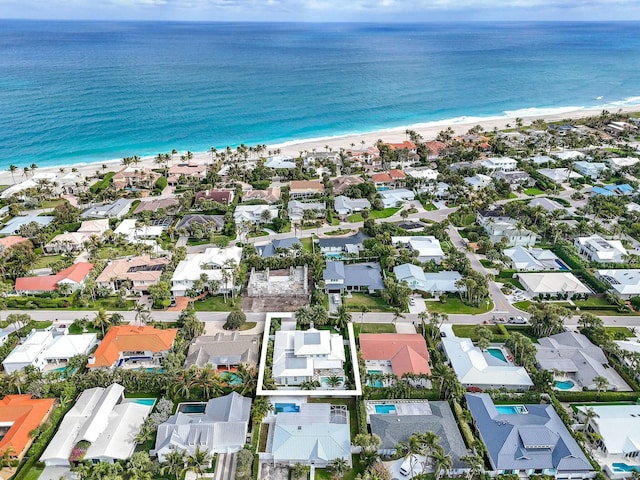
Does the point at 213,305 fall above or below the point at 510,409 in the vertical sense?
above

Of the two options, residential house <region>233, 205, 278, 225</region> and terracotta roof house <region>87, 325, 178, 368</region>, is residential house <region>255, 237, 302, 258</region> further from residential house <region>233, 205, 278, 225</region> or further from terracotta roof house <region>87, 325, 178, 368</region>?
terracotta roof house <region>87, 325, 178, 368</region>

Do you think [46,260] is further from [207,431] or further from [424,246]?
[424,246]

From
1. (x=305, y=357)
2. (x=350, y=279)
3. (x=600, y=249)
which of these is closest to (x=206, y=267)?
(x=350, y=279)

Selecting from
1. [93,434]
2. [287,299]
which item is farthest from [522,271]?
[93,434]

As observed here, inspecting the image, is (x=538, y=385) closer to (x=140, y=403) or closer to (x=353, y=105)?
(x=140, y=403)

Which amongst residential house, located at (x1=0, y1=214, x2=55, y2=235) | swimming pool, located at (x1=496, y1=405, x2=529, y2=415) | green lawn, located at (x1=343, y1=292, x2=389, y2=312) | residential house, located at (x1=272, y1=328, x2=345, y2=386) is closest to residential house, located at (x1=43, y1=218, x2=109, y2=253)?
residential house, located at (x1=0, y1=214, x2=55, y2=235)

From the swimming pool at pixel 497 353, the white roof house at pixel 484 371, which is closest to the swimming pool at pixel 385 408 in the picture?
the white roof house at pixel 484 371
